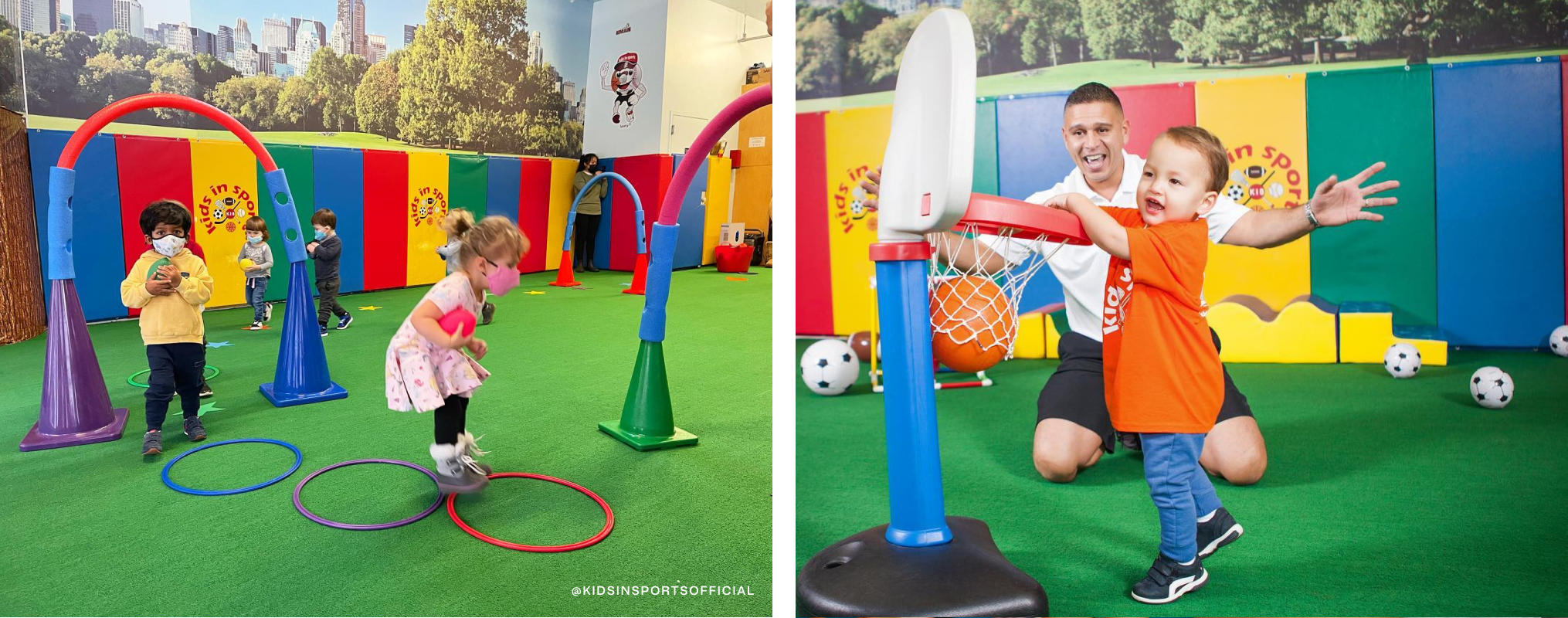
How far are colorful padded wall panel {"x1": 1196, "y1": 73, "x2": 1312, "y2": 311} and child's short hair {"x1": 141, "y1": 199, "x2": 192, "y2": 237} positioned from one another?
4174 mm

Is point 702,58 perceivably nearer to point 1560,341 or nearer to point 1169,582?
point 1169,582

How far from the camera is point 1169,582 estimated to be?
1.51 metres

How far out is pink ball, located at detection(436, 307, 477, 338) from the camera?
68.5 inches

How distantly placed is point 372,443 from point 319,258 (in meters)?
2.35

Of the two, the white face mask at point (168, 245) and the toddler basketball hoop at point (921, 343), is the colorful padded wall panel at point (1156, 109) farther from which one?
the white face mask at point (168, 245)

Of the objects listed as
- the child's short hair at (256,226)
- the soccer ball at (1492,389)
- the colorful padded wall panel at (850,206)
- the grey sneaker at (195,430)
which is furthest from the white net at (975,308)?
the child's short hair at (256,226)

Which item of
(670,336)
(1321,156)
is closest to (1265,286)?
(1321,156)

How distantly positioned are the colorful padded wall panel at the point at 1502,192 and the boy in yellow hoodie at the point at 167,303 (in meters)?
5.12

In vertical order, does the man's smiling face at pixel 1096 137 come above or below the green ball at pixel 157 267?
above

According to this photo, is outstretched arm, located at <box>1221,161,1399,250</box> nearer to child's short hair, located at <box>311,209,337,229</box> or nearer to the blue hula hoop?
the blue hula hoop

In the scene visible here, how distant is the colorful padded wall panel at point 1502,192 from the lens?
3906 mm

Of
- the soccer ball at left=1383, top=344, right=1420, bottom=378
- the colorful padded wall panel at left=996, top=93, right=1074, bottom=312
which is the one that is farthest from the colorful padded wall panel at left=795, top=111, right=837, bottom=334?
the soccer ball at left=1383, top=344, right=1420, bottom=378

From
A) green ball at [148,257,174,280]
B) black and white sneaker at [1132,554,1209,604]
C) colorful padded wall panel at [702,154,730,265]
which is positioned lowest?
black and white sneaker at [1132,554,1209,604]

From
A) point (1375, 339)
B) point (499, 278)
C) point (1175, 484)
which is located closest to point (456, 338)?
point (499, 278)
